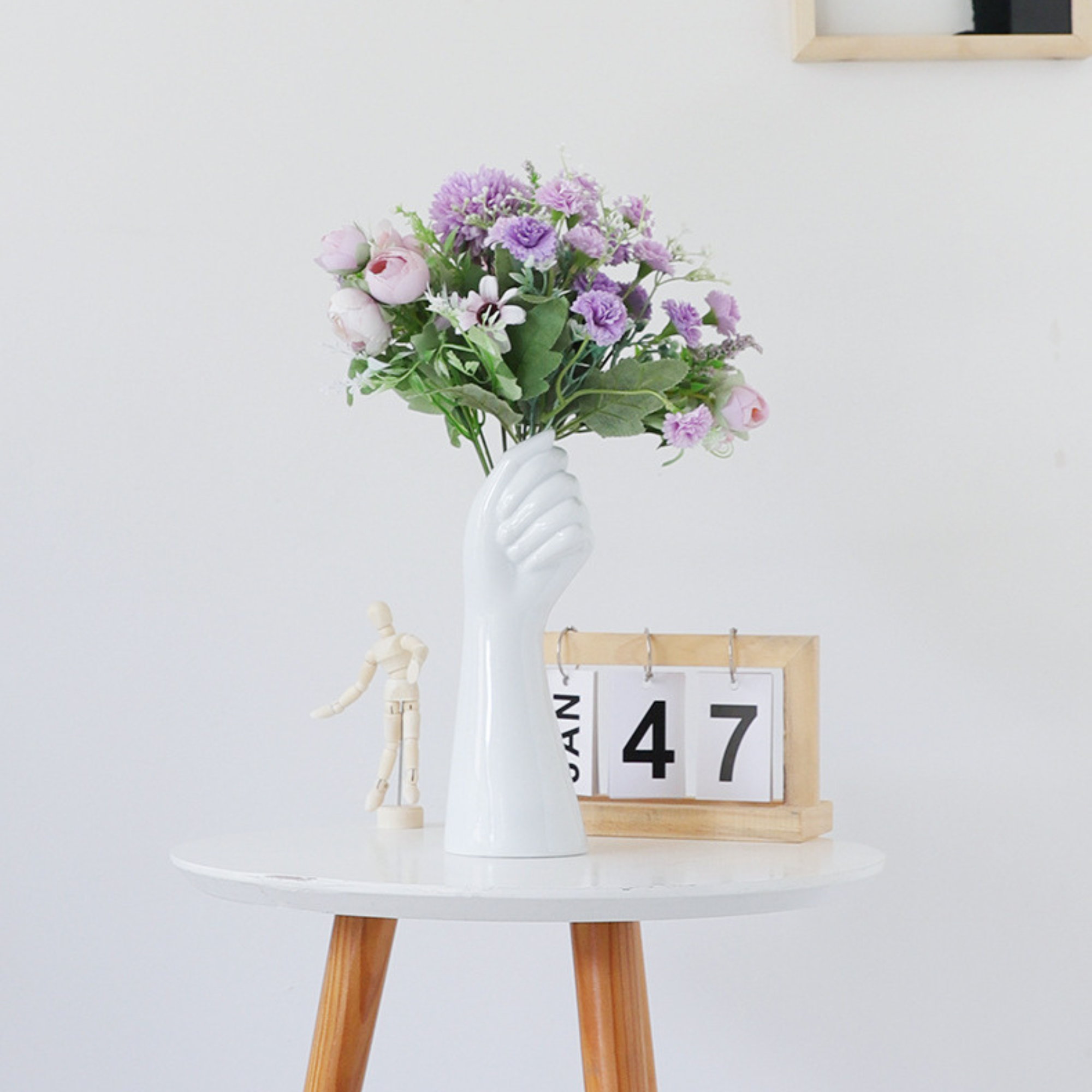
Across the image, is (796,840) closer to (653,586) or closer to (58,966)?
(653,586)

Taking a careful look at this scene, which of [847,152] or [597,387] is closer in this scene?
[597,387]

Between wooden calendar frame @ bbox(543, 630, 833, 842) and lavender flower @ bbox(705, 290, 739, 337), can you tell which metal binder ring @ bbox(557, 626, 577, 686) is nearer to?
wooden calendar frame @ bbox(543, 630, 833, 842)

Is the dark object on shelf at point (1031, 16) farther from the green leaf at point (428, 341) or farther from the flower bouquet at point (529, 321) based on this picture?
the green leaf at point (428, 341)

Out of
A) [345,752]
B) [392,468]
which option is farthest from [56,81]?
[345,752]

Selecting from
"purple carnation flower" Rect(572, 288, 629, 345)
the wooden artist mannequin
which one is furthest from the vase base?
"purple carnation flower" Rect(572, 288, 629, 345)

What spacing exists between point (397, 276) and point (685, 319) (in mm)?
230

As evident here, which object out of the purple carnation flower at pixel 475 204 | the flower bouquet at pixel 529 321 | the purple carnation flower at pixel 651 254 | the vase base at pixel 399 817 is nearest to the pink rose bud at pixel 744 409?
the flower bouquet at pixel 529 321

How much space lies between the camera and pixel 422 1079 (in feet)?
4.57

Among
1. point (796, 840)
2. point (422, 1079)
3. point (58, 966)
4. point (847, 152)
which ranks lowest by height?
point (422, 1079)

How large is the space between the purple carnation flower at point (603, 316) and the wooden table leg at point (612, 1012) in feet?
1.38

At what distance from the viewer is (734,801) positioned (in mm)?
1092

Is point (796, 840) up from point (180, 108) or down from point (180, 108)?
down

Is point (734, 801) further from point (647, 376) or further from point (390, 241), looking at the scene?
point (390, 241)

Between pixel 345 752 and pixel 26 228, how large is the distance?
2.25ft
